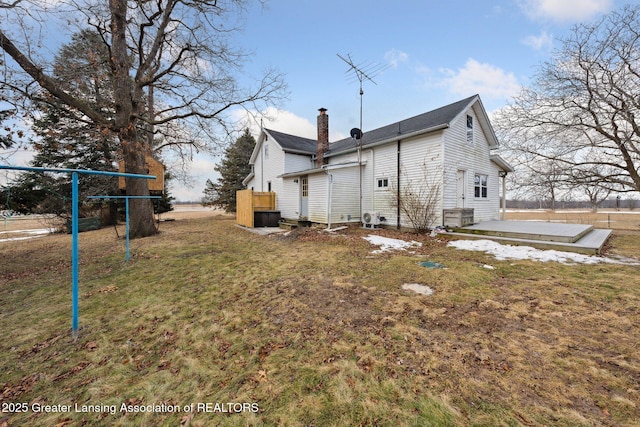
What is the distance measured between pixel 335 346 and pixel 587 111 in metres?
18.5

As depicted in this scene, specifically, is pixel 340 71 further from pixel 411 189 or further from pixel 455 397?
pixel 455 397

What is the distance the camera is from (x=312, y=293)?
177 inches

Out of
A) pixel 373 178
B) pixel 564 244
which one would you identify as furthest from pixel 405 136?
pixel 564 244

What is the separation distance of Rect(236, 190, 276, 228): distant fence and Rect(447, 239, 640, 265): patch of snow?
1140 cm

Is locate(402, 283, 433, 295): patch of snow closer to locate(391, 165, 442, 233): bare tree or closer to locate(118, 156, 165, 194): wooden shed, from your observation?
locate(391, 165, 442, 233): bare tree

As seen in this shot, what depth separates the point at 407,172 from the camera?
1159 centimetres

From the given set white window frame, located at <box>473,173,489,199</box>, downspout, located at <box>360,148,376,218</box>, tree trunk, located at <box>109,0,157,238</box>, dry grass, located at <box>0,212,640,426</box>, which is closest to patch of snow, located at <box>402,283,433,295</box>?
dry grass, located at <box>0,212,640,426</box>

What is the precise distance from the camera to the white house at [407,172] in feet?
35.7

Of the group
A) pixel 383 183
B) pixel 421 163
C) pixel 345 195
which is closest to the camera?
pixel 421 163

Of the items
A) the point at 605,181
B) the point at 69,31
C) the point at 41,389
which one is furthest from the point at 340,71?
the point at 605,181

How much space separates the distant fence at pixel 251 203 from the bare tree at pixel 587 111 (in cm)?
1574

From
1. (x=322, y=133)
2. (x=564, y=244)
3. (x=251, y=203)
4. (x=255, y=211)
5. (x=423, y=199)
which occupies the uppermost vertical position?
(x=322, y=133)

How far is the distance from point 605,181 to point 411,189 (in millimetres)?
12061

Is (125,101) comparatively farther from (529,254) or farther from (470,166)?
(470,166)
